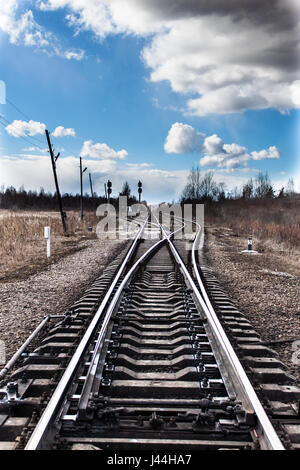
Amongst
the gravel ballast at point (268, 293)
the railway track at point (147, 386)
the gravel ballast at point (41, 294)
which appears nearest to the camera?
the railway track at point (147, 386)

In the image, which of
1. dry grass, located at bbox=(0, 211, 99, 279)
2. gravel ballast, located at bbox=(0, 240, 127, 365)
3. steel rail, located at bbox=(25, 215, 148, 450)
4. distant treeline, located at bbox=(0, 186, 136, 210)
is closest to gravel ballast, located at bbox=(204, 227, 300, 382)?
steel rail, located at bbox=(25, 215, 148, 450)

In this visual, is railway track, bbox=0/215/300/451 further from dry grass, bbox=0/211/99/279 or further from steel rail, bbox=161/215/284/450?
dry grass, bbox=0/211/99/279

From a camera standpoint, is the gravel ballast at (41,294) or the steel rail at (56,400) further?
the gravel ballast at (41,294)

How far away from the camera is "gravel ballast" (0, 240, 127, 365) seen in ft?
15.7

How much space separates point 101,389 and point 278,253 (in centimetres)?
1155

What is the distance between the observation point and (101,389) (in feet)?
9.92

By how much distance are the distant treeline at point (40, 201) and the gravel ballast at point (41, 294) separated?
44.2m

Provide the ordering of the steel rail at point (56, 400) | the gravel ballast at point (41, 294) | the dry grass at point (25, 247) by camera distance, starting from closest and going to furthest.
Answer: the steel rail at point (56, 400), the gravel ballast at point (41, 294), the dry grass at point (25, 247)

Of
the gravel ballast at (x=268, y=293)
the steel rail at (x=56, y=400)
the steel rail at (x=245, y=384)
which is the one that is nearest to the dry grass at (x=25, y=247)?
the gravel ballast at (x=268, y=293)

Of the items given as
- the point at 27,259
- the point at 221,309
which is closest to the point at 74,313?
the point at 221,309

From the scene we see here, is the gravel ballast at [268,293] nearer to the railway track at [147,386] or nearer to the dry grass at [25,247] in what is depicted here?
the railway track at [147,386]

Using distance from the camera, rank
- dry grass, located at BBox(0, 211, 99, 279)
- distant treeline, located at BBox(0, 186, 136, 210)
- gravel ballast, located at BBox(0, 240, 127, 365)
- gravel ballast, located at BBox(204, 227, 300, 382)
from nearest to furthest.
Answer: gravel ballast, located at BBox(204, 227, 300, 382) → gravel ballast, located at BBox(0, 240, 127, 365) → dry grass, located at BBox(0, 211, 99, 279) → distant treeline, located at BBox(0, 186, 136, 210)

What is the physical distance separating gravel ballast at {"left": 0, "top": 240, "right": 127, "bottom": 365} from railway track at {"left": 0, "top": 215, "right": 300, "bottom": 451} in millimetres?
361

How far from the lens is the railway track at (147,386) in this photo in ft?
7.98
